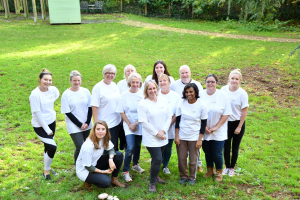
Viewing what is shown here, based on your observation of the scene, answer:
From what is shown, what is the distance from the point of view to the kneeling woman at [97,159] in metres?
4.12

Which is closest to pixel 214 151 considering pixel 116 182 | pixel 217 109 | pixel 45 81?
pixel 217 109

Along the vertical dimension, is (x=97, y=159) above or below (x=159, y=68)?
below

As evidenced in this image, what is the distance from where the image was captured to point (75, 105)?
4.67 meters

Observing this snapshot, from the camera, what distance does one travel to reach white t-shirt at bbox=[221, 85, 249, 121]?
15.3 feet

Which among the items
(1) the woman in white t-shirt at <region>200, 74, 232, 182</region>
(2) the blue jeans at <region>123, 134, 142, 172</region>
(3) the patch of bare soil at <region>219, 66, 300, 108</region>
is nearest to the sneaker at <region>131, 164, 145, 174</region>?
(2) the blue jeans at <region>123, 134, 142, 172</region>

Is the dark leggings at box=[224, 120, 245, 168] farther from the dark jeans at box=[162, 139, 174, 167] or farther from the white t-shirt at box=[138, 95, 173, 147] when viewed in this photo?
the white t-shirt at box=[138, 95, 173, 147]

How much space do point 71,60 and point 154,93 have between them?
1037 centimetres

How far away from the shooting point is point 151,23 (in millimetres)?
24078

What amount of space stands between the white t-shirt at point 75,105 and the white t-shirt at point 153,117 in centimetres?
117

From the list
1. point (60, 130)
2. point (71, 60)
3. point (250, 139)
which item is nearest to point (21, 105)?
point (60, 130)

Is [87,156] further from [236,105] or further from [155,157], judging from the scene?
[236,105]

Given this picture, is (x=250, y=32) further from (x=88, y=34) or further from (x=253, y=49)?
(x=88, y=34)

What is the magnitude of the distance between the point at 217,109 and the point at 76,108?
256 centimetres

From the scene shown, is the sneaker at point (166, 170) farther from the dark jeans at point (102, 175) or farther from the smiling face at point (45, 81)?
the smiling face at point (45, 81)
